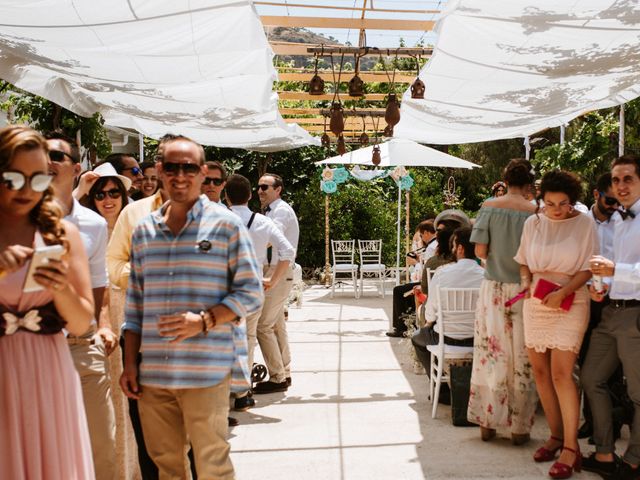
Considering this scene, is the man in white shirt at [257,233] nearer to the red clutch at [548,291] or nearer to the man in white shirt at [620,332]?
the red clutch at [548,291]

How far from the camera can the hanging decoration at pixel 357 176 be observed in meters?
14.5

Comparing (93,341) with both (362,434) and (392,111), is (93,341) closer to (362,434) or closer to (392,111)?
(362,434)

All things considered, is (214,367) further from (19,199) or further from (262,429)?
(262,429)

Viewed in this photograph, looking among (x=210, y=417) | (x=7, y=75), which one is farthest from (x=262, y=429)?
(x=7, y=75)

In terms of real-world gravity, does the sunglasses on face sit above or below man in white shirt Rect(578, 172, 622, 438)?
above

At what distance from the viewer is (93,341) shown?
2.91 meters

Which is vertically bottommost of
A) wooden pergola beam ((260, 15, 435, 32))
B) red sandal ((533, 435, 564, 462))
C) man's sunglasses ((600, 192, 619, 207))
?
red sandal ((533, 435, 564, 462))

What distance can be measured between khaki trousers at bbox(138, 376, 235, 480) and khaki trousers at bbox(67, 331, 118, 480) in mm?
190

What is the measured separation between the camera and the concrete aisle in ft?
13.9

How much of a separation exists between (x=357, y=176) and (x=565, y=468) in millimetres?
12079

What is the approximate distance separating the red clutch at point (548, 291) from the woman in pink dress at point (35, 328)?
9.02ft

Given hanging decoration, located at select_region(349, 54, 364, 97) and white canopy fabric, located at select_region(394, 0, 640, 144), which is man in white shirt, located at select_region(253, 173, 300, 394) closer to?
hanging decoration, located at select_region(349, 54, 364, 97)

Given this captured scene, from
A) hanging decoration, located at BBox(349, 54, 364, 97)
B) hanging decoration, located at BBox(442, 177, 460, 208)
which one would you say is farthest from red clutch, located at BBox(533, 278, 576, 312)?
hanging decoration, located at BBox(442, 177, 460, 208)

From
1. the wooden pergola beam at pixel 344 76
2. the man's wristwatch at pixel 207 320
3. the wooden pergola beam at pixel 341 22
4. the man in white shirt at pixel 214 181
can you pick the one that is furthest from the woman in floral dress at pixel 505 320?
the wooden pergola beam at pixel 344 76
